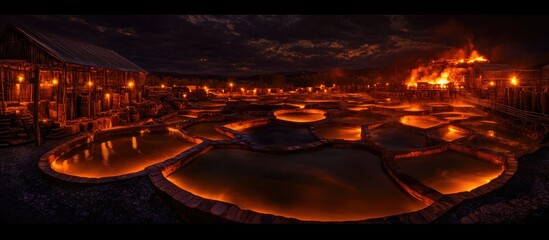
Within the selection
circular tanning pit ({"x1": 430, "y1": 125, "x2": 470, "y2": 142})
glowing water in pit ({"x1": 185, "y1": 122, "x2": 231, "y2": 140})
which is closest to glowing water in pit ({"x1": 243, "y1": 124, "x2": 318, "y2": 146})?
glowing water in pit ({"x1": 185, "y1": 122, "x2": 231, "y2": 140})

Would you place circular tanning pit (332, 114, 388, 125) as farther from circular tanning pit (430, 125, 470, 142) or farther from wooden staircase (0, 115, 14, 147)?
wooden staircase (0, 115, 14, 147)

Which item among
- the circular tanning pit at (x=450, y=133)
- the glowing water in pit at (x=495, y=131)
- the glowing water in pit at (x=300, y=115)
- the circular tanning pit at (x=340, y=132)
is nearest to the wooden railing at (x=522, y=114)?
the glowing water in pit at (x=495, y=131)

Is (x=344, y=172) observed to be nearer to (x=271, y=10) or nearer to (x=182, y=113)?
(x=271, y=10)

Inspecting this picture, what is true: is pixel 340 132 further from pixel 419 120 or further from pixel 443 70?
pixel 443 70

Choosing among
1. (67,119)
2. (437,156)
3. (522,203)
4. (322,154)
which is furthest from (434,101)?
(67,119)

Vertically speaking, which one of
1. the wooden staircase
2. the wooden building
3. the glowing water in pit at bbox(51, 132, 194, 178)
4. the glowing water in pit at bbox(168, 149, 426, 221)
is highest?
the wooden building

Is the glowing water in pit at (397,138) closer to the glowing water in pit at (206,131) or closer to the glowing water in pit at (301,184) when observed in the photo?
the glowing water in pit at (301,184)
